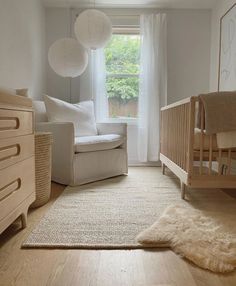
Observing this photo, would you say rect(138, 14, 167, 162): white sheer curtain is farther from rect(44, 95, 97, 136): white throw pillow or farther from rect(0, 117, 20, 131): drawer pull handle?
rect(0, 117, 20, 131): drawer pull handle

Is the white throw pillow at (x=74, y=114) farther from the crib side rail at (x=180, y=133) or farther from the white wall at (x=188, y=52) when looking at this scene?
the white wall at (x=188, y=52)

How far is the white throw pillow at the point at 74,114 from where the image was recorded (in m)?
2.59

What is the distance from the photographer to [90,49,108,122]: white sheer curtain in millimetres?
3320

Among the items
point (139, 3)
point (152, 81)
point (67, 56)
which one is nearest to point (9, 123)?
point (67, 56)

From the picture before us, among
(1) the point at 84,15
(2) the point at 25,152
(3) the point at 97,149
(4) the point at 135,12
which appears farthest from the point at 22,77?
(4) the point at 135,12

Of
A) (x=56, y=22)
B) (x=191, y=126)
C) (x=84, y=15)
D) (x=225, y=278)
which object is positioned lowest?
(x=225, y=278)

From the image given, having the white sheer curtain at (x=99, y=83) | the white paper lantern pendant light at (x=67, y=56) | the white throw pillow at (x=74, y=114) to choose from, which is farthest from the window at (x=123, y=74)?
the white paper lantern pendant light at (x=67, y=56)

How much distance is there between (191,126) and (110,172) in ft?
3.72

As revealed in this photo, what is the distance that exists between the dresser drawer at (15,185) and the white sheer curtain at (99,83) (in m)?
1.91

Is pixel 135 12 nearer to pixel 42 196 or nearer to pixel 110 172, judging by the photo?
pixel 110 172

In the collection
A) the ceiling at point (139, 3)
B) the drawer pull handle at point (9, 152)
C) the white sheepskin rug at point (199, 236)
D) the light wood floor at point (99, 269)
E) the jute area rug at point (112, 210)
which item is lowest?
the light wood floor at point (99, 269)

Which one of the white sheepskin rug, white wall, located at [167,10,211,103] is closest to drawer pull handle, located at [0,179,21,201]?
the white sheepskin rug

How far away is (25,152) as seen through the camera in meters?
1.41

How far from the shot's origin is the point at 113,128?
287 centimetres
